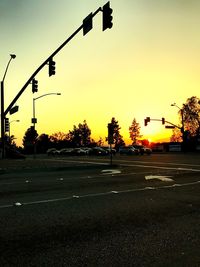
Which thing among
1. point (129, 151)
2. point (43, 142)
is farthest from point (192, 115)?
point (43, 142)

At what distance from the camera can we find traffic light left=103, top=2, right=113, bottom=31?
16391 millimetres

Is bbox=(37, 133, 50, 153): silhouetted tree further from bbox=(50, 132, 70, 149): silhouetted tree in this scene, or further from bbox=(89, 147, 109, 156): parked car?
bbox=(89, 147, 109, 156): parked car

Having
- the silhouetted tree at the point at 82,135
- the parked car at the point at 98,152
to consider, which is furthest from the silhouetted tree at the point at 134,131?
the parked car at the point at 98,152

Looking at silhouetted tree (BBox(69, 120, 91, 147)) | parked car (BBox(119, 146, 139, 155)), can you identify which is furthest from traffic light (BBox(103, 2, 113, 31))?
silhouetted tree (BBox(69, 120, 91, 147))

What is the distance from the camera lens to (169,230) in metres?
6.56

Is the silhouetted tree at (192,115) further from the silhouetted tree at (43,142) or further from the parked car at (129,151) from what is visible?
the silhouetted tree at (43,142)

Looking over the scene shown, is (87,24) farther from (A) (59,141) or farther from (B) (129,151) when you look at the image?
(A) (59,141)

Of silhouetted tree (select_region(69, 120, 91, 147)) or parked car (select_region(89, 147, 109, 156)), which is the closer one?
parked car (select_region(89, 147, 109, 156))

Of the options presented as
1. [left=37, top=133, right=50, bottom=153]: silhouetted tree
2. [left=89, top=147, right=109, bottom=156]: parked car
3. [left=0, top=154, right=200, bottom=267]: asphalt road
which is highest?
[left=37, top=133, right=50, bottom=153]: silhouetted tree

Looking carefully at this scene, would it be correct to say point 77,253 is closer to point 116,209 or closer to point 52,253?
point 52,253

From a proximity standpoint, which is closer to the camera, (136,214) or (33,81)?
(136,214)

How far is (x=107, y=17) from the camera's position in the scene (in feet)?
53.9

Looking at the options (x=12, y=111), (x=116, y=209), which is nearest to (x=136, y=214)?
(x=116, y=209)

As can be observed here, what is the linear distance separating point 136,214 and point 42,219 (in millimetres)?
2048
